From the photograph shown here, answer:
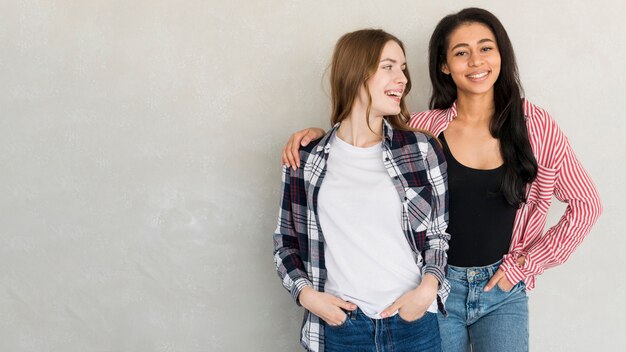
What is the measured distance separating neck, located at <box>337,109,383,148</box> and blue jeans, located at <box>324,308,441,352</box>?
1.47ft

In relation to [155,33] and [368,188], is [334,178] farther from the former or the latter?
[155,33]

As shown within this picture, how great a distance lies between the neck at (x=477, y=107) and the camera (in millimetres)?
1901

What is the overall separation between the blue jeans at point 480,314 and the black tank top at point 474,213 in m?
0.04

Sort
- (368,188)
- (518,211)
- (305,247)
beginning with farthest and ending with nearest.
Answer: (518,211), (305,247), (368,188)

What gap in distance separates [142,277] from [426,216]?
1094 mm

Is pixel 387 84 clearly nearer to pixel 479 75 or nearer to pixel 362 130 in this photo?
pixel 362 130

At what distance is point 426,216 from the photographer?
166 centimetres

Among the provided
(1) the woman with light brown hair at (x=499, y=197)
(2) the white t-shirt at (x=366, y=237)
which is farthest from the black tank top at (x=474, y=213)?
(2) the white t-shirt at (x=366, y=237)

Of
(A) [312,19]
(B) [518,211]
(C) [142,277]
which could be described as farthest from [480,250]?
(C) [142,277]

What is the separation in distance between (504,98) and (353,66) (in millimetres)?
498

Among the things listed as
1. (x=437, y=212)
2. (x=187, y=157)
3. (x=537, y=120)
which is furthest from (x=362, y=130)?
(x=187, y=157)

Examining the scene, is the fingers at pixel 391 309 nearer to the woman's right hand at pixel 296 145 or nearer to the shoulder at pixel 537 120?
the woman's right hand at pixel 296 145

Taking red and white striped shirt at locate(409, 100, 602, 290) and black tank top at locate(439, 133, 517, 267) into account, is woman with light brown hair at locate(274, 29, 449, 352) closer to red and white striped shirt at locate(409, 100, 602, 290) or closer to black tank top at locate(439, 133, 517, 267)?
black tank top at locate(439, 133, 517, 267)

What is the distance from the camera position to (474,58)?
1826 millimetres
